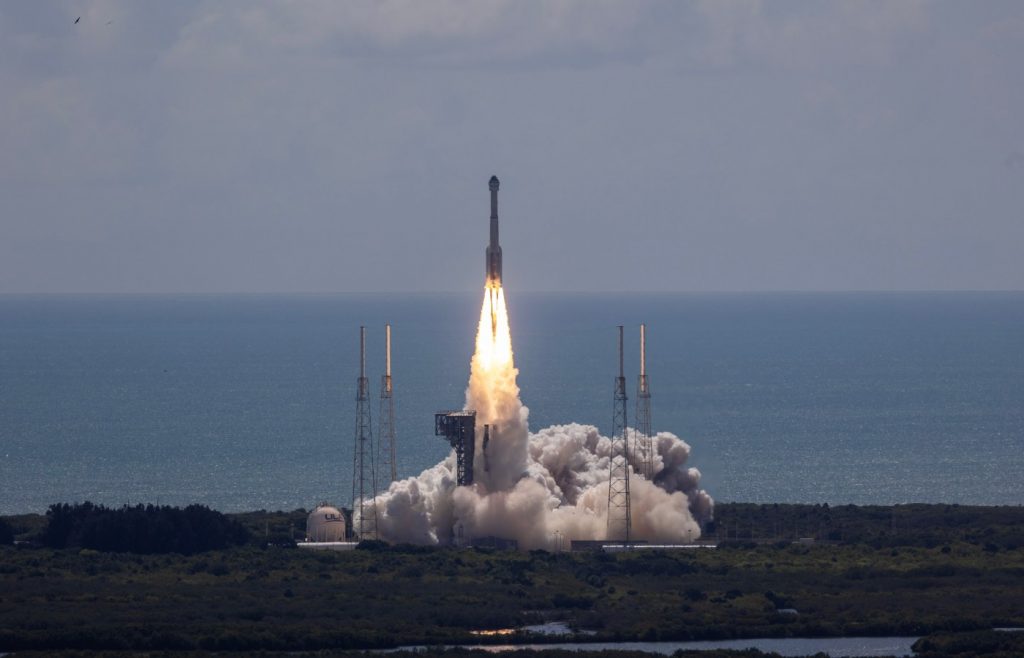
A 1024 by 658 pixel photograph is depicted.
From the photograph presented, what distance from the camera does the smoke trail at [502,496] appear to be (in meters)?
99.5

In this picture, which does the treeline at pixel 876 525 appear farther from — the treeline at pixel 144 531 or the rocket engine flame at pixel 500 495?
the treeline at pixel 144 531

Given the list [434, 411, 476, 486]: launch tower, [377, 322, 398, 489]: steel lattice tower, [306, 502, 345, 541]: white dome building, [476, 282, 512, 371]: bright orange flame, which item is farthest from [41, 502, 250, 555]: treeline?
[476, 282, 512, 371]: bright orange flame

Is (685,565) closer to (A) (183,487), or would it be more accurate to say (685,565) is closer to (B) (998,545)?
(B) (998,545)

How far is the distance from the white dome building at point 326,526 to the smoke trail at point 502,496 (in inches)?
78.7

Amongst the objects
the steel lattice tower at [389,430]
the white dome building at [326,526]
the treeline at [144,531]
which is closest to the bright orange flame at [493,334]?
the steel lattice tower at [389,430]

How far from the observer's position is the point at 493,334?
99750mm

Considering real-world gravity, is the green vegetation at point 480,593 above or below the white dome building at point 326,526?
below

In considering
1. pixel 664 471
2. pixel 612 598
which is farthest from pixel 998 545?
pixel 612 598

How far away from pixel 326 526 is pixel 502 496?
798 cm

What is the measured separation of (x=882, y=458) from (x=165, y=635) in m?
87.3

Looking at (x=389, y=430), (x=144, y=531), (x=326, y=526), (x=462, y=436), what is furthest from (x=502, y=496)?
(x=389, y=430)

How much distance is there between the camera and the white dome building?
101 m

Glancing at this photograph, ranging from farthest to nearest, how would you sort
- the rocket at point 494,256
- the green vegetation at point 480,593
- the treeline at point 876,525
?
1. the treeline at point 876,525
2. the rocket at point 494,256
3. the green vegetation at point 480,593

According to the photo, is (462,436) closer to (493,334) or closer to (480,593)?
(493,334)
